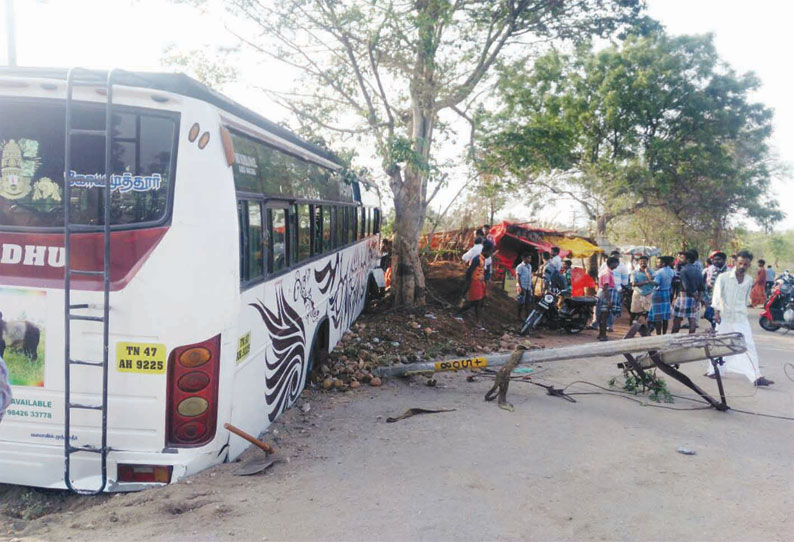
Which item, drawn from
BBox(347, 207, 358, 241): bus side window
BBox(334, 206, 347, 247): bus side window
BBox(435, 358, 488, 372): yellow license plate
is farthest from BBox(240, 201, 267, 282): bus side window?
BBox(347, 207, 358, 241): bus side window

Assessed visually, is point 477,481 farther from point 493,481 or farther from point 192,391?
point 192,391

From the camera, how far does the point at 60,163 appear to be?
3566 millimetres

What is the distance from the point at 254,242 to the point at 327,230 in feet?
10.3

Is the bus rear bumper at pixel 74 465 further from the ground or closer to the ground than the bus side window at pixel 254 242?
closer to the ground

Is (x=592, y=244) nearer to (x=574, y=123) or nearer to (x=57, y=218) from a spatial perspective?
(x=574, y=123)

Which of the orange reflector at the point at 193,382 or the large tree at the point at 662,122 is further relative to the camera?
the large tree at the point at 662,122

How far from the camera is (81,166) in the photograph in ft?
11.6

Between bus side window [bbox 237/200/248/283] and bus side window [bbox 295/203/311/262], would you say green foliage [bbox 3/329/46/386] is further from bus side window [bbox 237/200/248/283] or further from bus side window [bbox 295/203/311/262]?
bus side window [bbox 295/203/311/262]

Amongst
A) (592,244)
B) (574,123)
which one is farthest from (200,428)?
(574,123)

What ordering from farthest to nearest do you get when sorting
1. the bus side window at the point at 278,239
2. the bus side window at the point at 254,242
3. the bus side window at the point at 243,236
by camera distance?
the bus side window at the point at 278,239 < the bus side window at the point at 254,242 < the bus side window at the point at 243,236

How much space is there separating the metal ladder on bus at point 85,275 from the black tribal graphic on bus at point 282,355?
1153 millimetres

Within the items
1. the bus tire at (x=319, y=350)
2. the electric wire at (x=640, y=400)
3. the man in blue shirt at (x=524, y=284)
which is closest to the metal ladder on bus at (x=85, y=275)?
the bus tire at (x=319, y=350)

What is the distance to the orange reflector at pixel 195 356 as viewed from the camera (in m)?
3.57

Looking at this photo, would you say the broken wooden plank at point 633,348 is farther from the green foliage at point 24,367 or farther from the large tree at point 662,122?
the large tree at point 662,122
